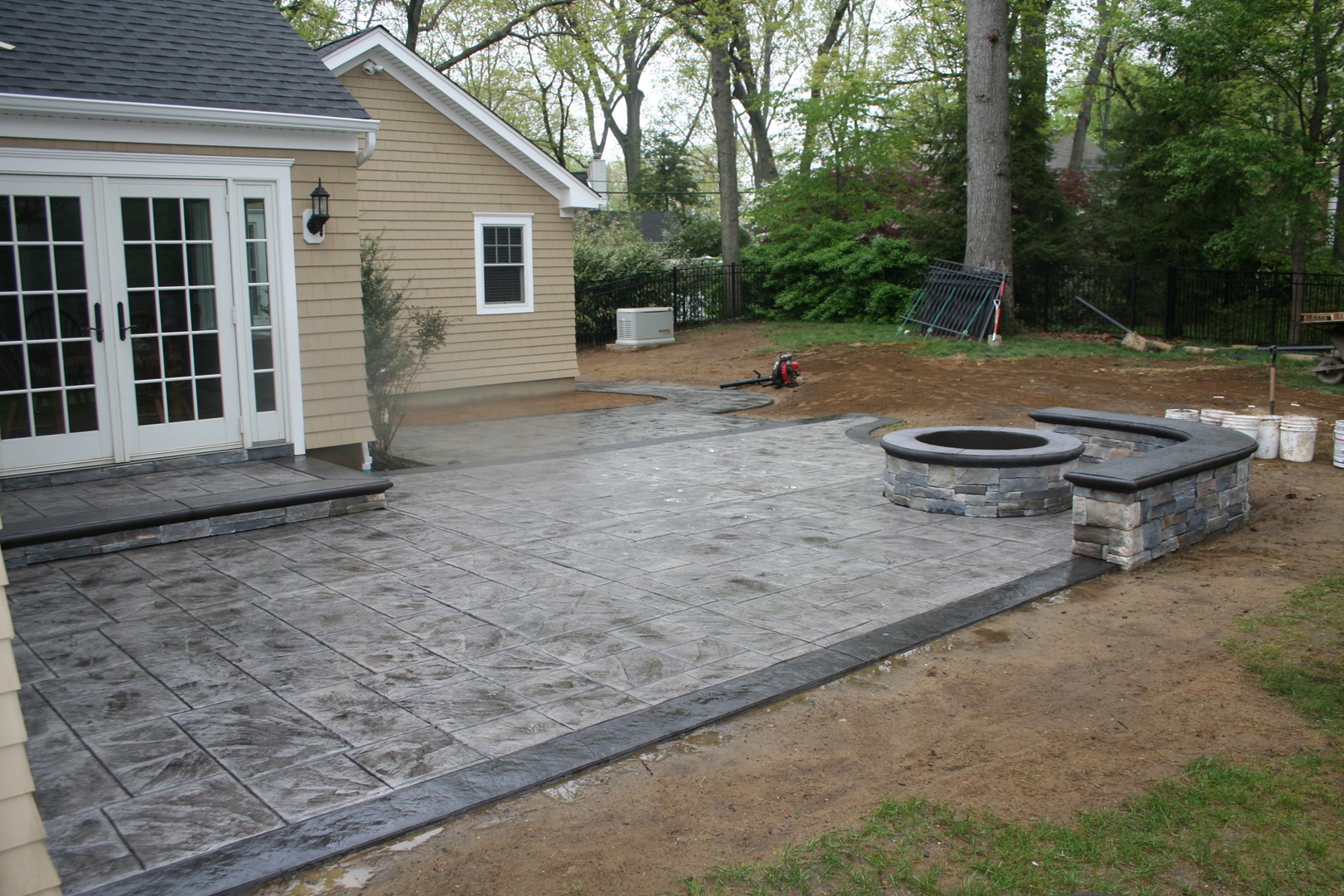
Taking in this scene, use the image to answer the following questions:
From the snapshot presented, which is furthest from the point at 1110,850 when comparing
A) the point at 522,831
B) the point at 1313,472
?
the point at 1313,472

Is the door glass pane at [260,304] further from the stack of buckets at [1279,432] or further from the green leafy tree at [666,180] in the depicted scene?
the green leafy tree at [666,180]

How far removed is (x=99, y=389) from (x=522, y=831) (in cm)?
595

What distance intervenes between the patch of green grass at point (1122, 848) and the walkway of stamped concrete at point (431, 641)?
946mm

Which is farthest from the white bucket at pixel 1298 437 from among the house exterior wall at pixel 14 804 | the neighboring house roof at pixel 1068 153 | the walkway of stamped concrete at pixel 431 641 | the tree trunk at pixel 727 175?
the neighboring house roof at pixel 1068 153

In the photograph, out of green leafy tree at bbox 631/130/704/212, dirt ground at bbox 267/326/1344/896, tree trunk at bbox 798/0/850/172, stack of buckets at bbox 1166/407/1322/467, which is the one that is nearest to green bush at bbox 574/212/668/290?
tree trunk at bbox 798/0/850/172

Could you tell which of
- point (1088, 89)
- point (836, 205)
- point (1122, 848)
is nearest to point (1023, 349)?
point (836, 205)

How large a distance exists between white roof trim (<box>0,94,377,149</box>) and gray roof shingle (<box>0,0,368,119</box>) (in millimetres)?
96

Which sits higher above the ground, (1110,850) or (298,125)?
(298,125)

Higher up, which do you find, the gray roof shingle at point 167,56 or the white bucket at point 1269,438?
the gray roof shingle at point 167,56

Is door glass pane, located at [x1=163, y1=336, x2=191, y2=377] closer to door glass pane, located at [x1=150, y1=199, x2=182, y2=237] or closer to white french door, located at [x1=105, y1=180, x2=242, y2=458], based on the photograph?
white french door, located at [x1=105, y1=180, x2=242, y2=458]

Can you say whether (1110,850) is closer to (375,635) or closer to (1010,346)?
(375,635)

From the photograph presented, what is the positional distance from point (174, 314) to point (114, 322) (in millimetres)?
433

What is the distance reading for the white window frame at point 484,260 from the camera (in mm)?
14344

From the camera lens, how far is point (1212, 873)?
9.88ft
